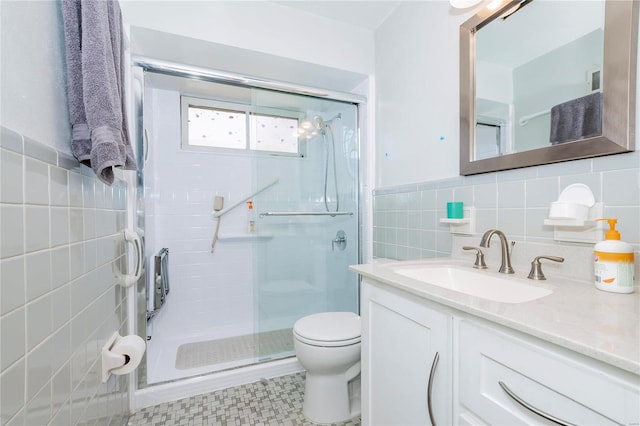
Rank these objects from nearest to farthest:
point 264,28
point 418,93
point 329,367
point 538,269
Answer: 1. point 538,269
2. point 329,367
3. point 418,93
4. point 264,28

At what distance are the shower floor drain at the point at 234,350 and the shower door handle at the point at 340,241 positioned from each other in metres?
0.64

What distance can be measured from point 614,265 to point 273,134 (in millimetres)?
1633

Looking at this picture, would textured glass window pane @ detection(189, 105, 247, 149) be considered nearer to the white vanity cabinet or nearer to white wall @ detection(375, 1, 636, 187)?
white wall @ detection(375, 1, 636, 187)

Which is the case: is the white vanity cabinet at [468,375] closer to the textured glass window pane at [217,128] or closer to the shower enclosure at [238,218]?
the shower enclosure at [238,218]

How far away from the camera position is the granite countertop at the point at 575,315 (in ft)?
1.37

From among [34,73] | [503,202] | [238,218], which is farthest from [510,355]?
[238,218]

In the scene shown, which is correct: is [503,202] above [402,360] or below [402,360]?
above

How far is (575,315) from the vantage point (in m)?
0.56

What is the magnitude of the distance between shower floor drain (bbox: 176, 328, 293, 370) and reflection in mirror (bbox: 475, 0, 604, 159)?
1540 millimetres

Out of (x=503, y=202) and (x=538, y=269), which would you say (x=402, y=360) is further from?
(x=503, y=202)

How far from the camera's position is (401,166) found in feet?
5.56

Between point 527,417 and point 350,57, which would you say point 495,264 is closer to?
point 527,417

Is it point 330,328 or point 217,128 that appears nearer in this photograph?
point 330,328

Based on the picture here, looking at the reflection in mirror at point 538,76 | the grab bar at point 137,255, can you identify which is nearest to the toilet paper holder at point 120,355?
the grab bar at point 137,255
